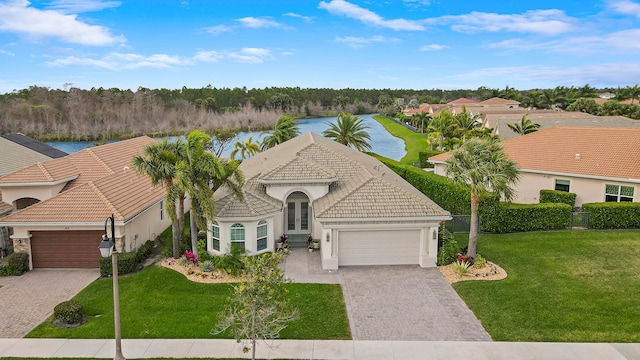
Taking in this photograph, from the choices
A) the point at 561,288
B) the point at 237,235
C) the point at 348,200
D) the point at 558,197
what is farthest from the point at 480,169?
the point at 558,197

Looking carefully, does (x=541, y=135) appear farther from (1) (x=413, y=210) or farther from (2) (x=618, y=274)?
(1) (x=413, y=210)

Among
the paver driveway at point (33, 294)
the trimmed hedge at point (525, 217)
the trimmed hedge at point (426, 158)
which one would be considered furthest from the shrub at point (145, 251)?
the trimmed hedge at point (426, 158)

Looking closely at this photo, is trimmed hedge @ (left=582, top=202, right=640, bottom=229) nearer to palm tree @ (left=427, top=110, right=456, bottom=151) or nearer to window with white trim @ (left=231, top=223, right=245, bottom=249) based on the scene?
window with white trim @ (left=231, top=223, right=245, bottom=249)

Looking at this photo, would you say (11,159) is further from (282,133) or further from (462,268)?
(462,268)

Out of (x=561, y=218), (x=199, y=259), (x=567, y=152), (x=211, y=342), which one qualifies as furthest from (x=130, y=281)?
(x=567, y=152)

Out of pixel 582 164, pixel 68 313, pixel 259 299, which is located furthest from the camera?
pixel 582 164

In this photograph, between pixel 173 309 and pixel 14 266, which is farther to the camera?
pixel 14 266

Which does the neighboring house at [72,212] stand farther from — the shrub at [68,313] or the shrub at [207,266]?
the shrub at [68,313]

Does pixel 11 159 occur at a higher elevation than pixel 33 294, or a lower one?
higher
